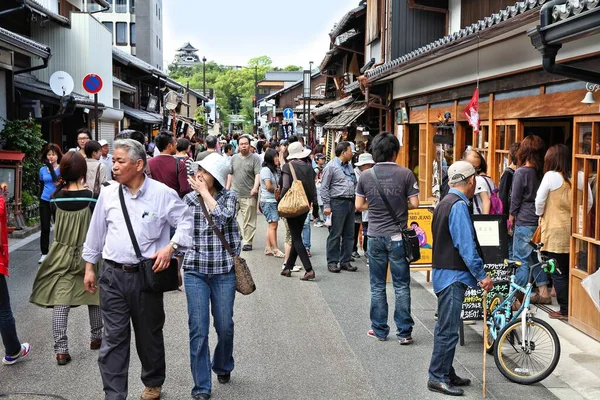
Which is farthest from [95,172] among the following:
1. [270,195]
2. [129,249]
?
[129,249]

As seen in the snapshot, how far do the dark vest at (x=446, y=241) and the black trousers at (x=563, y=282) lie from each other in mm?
3161

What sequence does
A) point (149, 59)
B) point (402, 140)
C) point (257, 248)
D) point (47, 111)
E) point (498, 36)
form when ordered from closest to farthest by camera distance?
point (498, 36) < point (257, 248) < point (402, 140) < point (47, 111) < point (149, 59)

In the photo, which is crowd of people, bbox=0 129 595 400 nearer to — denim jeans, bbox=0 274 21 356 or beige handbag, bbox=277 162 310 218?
denim jeans, bbox=0 274 21 356

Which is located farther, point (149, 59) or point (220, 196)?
point (149, 59)

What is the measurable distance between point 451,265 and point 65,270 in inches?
138

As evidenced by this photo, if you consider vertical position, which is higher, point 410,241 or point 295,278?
point 410,241

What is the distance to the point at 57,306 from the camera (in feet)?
22.7

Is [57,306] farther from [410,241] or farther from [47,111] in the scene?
[47,111]

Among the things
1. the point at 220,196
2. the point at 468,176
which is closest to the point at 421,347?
the point at 468,176

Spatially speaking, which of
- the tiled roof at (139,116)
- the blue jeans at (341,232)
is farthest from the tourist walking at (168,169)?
the tiled roof at (139,116)

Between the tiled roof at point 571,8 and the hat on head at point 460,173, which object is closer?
the tiled roof at point 571,8

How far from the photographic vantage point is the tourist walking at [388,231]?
24.8 feet

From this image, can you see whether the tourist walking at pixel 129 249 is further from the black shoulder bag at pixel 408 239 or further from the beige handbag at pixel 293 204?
the beige handbag at pixel 293 204

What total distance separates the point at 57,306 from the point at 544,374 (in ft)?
14.2
